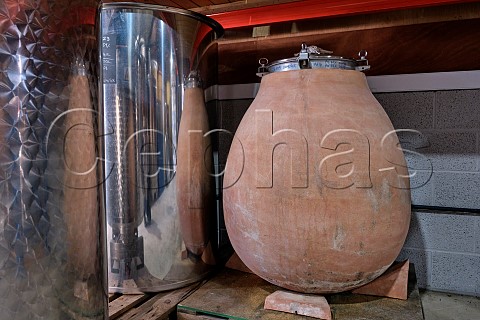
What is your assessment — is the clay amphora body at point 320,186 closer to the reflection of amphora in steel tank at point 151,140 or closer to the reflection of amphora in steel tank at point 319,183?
the reflection of amphora in steel tank at point 319,183

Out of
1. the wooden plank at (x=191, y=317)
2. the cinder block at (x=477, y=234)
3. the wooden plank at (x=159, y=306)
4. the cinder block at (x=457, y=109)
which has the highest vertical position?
the cinder block at (x=457, y=109)

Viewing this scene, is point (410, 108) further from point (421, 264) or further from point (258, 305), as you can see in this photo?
point (258, 305)

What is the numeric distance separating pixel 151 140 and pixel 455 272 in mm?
1133

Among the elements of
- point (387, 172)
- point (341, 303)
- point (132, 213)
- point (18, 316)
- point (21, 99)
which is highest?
point (21, 99)

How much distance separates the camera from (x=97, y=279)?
0.80 meters

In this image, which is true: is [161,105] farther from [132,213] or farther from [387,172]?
[387,172]

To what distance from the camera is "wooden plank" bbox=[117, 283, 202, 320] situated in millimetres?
1009

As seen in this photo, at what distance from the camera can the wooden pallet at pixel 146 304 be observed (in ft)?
3.31

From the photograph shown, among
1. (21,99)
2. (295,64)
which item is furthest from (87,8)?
(295,64)

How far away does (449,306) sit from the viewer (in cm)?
126

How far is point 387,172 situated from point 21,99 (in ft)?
2.59

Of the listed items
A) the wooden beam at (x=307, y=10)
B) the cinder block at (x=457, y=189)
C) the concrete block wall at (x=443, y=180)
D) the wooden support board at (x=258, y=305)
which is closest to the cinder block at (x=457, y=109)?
the concrete block wall at (x=443, y=180)

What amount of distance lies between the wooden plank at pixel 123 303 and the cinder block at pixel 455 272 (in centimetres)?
101

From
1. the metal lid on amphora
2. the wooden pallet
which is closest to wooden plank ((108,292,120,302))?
the wooden pallet
